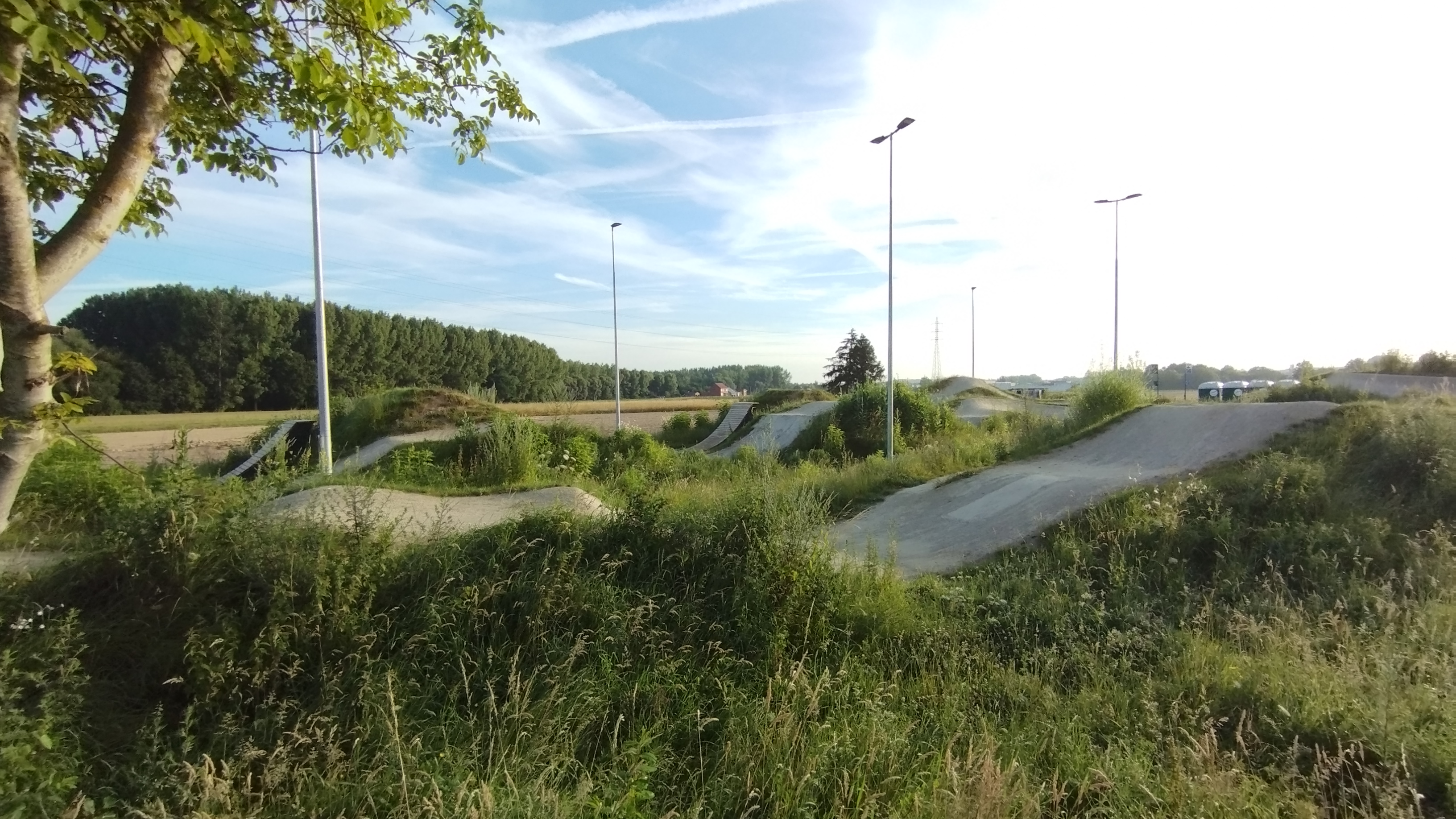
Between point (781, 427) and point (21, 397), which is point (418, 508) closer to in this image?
point (21, 397)

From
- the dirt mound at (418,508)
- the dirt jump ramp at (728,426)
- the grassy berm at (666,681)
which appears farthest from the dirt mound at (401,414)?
the grassy berm at (666,681)

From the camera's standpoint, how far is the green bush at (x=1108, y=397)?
1623 centimetres

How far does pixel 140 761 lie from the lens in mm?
3281

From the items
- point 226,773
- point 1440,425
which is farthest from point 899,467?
point 226,773

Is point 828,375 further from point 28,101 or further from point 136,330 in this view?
point 28,101

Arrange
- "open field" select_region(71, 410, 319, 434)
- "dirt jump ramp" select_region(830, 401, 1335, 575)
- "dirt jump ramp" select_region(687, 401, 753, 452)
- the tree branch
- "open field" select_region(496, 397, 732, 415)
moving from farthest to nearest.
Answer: "dirt jump ramp" select_region(687, 401, 753, 452) < "open field" select_region(71, 410, 319, 434) < "open field" select_region(496, 397, 732, 415) < "dirt jump ramp" select_region(830, 401, 1335, 575) < the tree branch

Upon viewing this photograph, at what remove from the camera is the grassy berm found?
332 centimetres

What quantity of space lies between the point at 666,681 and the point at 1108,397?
15.1 meters

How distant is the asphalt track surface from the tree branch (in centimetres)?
2041

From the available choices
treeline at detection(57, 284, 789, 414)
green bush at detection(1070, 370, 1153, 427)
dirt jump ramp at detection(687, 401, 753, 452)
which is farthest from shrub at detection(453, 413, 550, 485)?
treeline at detection(57, 284, 789, 414)

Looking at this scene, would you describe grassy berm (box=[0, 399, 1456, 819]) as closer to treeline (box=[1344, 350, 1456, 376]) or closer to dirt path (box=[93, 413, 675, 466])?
dirt path (box=[93, 413, 675, 466])

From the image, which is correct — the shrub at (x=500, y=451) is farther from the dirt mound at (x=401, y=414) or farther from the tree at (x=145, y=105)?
the tree at (x=145, y=105)

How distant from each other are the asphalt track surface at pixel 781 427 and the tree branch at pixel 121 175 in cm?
2041

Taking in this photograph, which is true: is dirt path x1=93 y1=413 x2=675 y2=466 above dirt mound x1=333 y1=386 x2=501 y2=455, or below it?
below
